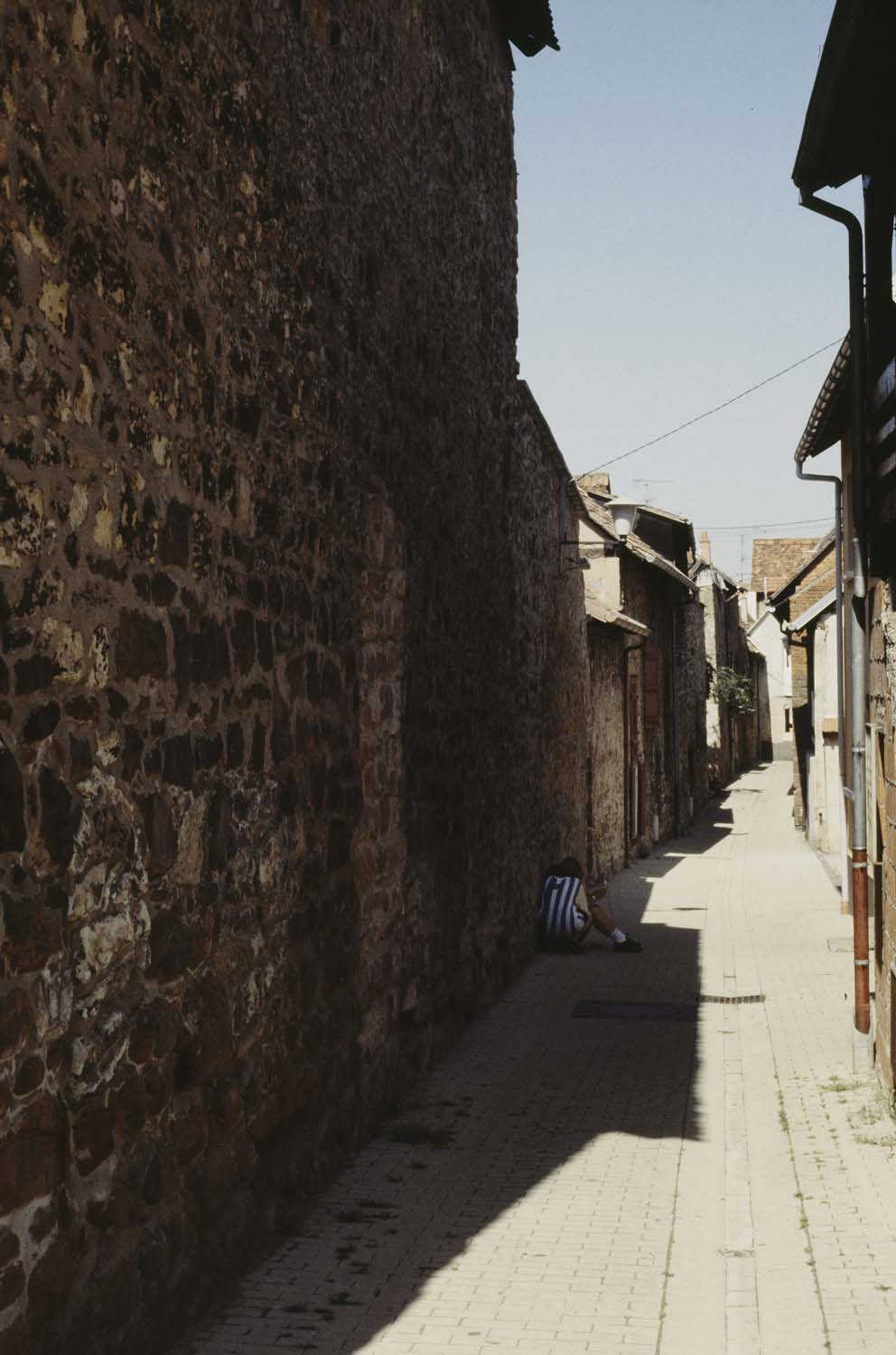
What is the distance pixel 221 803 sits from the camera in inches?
199

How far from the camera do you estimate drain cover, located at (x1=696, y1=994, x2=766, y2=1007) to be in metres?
10.9

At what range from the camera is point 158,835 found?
446cm

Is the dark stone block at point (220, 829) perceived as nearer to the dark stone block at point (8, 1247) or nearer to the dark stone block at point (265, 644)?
the dark stone block at point (265, 644)

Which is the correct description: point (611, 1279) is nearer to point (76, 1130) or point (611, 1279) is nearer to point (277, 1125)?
point (277, 1125)

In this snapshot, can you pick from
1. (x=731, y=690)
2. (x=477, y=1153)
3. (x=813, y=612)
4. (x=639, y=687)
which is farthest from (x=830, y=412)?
(x=731, y=690)

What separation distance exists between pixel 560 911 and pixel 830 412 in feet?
17.1

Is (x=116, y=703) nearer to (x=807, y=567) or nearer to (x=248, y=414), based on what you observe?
(x=248, y=414)

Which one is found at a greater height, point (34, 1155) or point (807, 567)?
point (807, 567)

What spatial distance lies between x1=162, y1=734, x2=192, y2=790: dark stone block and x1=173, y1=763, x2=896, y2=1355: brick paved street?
175cm

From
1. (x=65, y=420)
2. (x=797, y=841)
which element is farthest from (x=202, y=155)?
(x=797, y=841)

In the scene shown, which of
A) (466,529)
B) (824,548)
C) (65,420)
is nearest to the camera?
(65,420)

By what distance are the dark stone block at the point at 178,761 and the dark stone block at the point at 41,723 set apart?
79 cm

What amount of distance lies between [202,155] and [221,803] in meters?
2.18

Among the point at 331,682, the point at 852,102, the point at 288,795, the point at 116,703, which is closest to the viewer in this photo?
the point at 116,703
